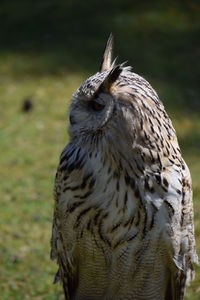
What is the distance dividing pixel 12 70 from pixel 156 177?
6.11 metres

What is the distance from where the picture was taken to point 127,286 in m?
4.19

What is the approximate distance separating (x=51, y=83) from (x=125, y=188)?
5532 mm

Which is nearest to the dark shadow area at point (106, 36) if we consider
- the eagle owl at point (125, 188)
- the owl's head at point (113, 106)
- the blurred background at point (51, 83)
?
the blurred background at point (51, 83)

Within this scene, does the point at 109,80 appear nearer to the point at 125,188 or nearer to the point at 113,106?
the point at 113,106

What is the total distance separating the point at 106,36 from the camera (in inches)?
Result: 400

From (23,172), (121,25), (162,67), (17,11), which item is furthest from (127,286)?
(17,11)

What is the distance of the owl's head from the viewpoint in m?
3.65

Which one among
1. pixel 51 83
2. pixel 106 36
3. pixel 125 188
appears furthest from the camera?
pixel 106 36

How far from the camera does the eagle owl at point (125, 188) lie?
145 inches

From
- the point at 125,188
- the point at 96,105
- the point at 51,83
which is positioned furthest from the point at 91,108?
the point at 51,83

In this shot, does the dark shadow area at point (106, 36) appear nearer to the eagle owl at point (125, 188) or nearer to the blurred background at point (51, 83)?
the blurred background at point (51, 83)

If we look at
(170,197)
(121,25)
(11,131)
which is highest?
(121,25)

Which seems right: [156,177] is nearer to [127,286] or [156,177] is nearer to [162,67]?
[127,286]

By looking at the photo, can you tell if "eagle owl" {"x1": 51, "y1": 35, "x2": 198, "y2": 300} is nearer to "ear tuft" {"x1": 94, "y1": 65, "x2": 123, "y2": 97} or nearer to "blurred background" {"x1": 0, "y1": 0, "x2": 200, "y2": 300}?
"ear tuft" {"x1": 94, "y1": 65, "x2": 123, "y2": 97}
